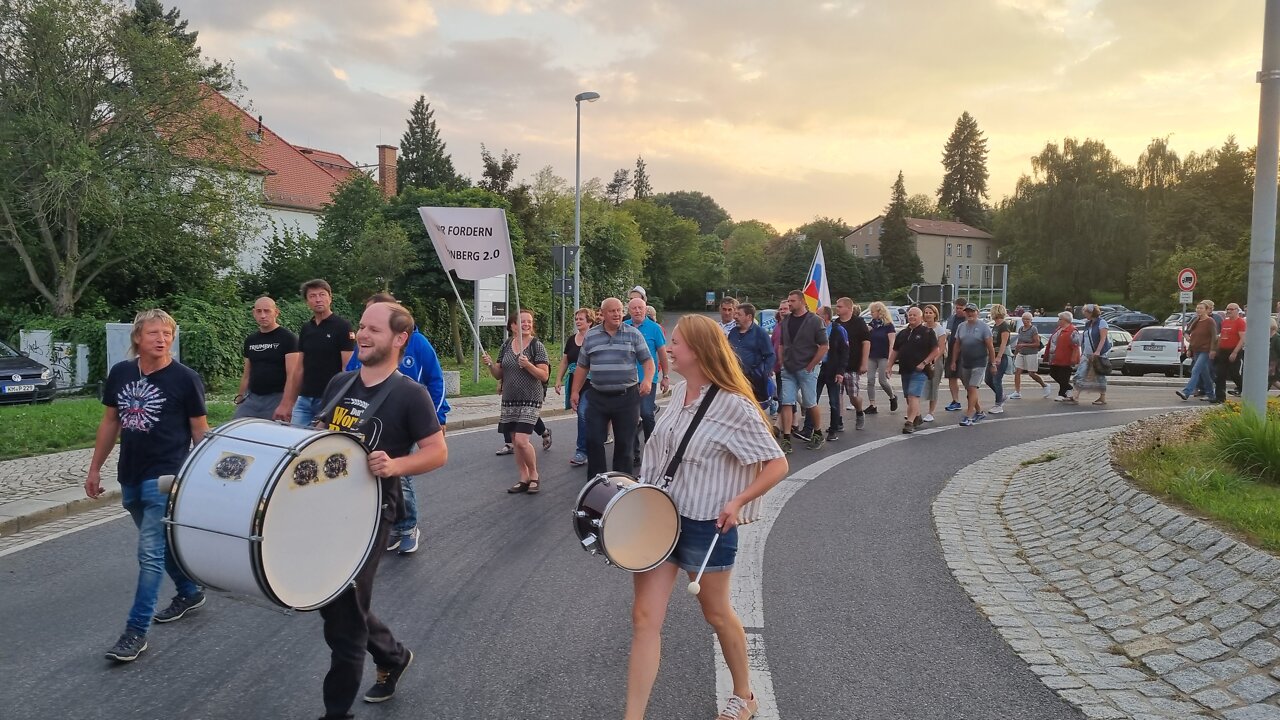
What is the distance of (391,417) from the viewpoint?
3738 millimetres

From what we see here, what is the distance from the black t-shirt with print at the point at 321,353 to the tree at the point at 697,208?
436 feet

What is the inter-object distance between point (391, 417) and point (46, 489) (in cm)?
656

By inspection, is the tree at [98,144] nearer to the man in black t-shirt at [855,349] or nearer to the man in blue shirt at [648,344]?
the man in blue shirt at [648,344]

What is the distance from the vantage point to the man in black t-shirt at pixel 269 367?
7078mm

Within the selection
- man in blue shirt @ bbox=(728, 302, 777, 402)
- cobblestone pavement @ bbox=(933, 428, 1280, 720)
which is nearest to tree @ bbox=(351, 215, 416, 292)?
man in blue shirt @ bbox=(728, 302, 777, 402)

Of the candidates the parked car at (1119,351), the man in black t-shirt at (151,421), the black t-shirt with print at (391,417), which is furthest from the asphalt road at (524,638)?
the parked car at (1119,351)

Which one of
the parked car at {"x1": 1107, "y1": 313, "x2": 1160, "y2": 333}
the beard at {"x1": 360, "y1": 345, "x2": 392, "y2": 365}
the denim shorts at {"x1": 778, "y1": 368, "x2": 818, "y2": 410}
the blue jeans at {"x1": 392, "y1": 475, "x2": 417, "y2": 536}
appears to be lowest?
the blue jeans at {"x1": 392, "y1": 475, "x2": 417, "y2": 536}

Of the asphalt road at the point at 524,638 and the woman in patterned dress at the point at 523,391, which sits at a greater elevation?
the woman in patterned dress at the point at 523,391

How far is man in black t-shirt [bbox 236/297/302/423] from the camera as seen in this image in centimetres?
708

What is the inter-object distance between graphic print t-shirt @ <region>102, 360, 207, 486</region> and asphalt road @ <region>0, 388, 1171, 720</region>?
923 millimetres

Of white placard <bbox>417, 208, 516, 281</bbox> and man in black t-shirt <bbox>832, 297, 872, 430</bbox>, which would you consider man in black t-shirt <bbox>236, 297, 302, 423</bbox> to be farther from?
man in black t-shirt <bbox>832, 297, 872, 430</bbox>

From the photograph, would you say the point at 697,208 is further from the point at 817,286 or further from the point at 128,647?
the point at 128,647

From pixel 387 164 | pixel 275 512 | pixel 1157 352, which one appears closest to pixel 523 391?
pixel 275 512

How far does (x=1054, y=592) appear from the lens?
5648 millimetres
